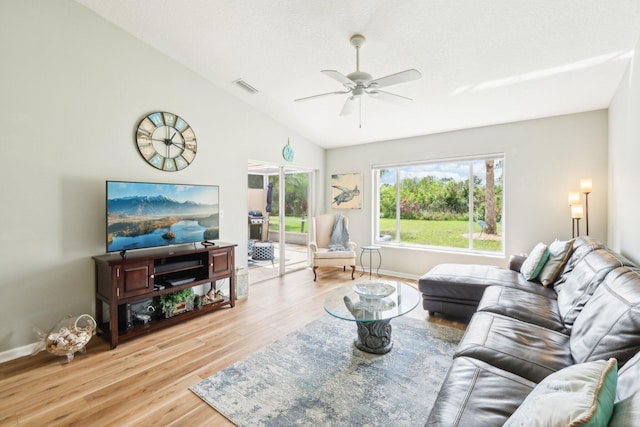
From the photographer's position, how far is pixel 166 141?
3545 millimetres

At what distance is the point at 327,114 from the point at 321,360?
3.45 m

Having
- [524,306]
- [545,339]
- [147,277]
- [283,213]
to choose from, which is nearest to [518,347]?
[545,339]

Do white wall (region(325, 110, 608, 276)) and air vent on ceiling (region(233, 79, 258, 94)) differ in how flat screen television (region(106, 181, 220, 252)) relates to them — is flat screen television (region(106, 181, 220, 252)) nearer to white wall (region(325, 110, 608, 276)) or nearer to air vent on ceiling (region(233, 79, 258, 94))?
air vent on ceiling (region(233, 79, 258, 94))

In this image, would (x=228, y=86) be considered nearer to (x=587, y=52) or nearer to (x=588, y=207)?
(x=587, y=52)

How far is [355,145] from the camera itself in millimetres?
5840

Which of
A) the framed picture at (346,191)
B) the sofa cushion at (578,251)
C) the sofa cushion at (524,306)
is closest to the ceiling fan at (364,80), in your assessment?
the sofa cushion at (524,306)

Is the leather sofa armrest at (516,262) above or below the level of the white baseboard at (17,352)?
above

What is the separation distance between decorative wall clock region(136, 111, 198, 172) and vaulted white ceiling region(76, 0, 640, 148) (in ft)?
2.56

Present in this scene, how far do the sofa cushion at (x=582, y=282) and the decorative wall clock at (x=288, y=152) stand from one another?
409 cm

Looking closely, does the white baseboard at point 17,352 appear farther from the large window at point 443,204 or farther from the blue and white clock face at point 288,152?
the large window at point 443,204

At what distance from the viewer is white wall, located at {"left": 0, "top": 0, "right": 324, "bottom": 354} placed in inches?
101

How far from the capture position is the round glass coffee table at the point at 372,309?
245 centimetres

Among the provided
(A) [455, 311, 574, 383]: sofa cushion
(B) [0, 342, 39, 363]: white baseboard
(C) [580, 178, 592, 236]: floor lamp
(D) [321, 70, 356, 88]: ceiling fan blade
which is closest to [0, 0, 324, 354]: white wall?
(B) [0, 342, 39, 363]: white baseboard

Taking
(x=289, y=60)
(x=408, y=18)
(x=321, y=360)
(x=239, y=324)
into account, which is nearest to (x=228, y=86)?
(x=289, y=60)
